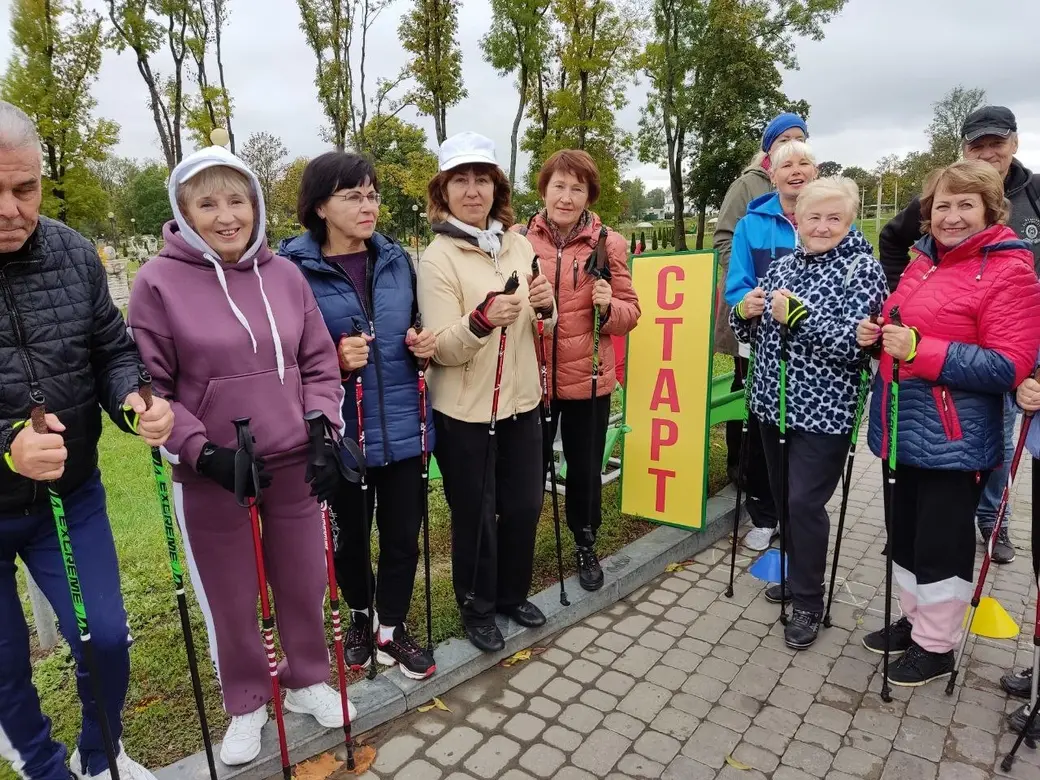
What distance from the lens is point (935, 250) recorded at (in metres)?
2.97

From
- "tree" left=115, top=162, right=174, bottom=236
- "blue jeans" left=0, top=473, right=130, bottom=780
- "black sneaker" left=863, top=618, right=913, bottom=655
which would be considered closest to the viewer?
"blue jeans" left=0, top=473, right=130, bottom=780

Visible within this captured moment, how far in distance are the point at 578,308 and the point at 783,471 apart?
4.40 feet

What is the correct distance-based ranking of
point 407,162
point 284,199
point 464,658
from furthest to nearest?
point 284,199
point 407,162
point 464,658

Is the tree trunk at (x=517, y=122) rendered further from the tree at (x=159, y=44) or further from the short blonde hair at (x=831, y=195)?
the short blonde hair at (x=831, y=195)

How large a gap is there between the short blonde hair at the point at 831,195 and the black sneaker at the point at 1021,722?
7.26 feet

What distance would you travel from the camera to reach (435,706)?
9.87 feet

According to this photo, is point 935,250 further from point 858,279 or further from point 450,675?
point 450,675

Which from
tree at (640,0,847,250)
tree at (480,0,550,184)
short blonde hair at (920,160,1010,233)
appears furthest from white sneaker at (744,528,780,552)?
tree at (640,0,847,250)

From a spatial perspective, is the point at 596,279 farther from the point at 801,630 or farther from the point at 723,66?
the point at 723,66

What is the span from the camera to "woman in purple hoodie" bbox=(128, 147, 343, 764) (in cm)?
221

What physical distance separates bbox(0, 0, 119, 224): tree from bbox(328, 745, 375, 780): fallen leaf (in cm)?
1734

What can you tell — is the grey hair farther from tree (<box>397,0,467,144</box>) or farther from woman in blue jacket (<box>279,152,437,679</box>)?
tree (<box>397,0,467,144</box>)

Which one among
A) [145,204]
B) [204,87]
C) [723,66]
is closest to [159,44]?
[204,87]

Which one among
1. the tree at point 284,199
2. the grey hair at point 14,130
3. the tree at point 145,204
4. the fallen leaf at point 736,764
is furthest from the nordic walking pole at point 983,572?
the tree at point 145,204
